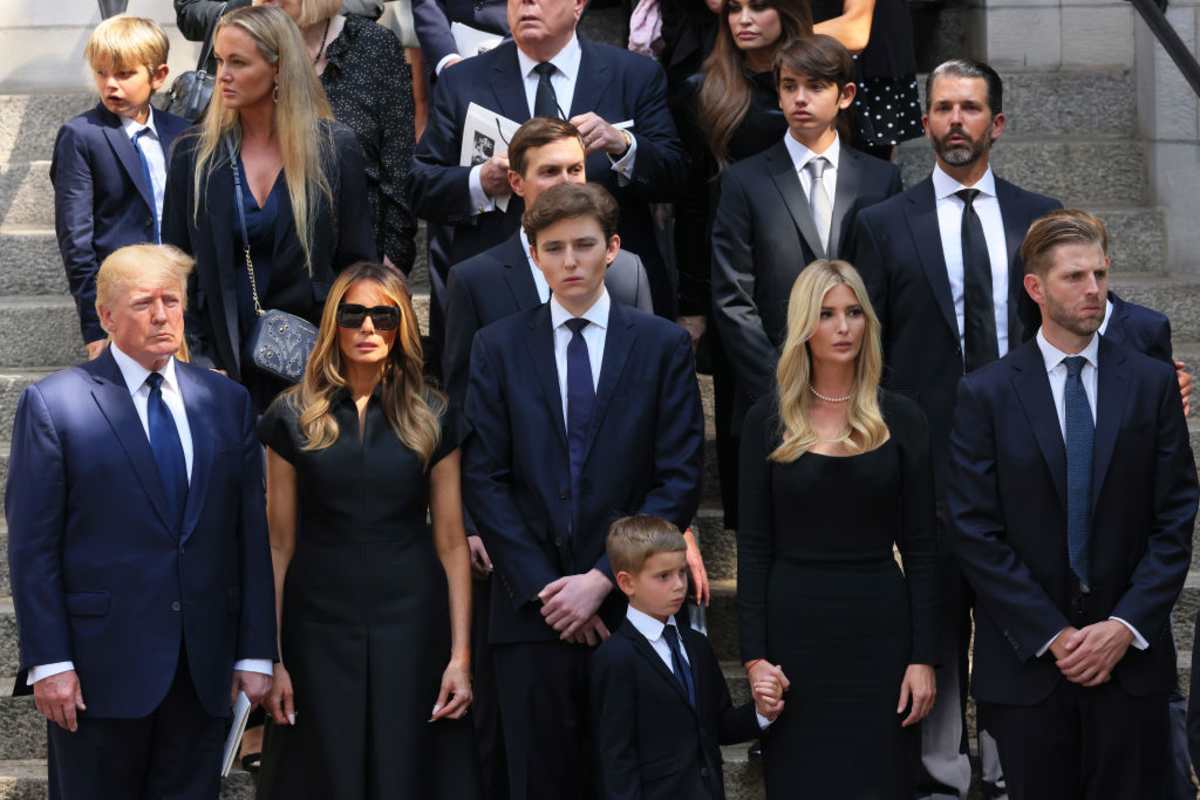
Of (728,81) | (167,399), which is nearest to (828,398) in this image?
(728,81)

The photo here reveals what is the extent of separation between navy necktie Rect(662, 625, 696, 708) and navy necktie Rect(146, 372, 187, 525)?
125cm

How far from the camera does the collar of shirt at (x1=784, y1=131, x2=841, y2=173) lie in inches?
237

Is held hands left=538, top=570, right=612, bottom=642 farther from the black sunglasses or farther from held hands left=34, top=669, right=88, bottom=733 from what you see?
held hands left=34, top=669, right=88, bottom=733

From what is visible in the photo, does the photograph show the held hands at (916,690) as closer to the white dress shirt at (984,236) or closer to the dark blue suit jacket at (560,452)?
the dark blue suit jacket at (560,452)

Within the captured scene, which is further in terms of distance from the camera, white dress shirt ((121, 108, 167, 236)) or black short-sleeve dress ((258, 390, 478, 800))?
white dress shirt ((121, 108, 167, 236))

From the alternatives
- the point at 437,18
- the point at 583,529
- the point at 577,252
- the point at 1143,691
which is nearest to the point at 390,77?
the point at 437,18

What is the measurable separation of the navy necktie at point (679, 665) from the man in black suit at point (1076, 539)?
74 cm

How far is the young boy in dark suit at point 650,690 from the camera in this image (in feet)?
16.4

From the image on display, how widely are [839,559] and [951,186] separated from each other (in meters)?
1.21

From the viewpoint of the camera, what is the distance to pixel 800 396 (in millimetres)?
5281

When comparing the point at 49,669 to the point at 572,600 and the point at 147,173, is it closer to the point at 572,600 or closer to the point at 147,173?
the point at 572,600

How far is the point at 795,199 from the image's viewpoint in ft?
19.5

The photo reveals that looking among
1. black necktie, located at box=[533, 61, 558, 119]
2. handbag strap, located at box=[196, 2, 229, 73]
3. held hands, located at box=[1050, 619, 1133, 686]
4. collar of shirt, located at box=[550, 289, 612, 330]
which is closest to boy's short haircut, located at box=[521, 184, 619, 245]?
collar of shirt, located at box=[550, 289, 612, 330]

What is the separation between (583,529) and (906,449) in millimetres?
862
